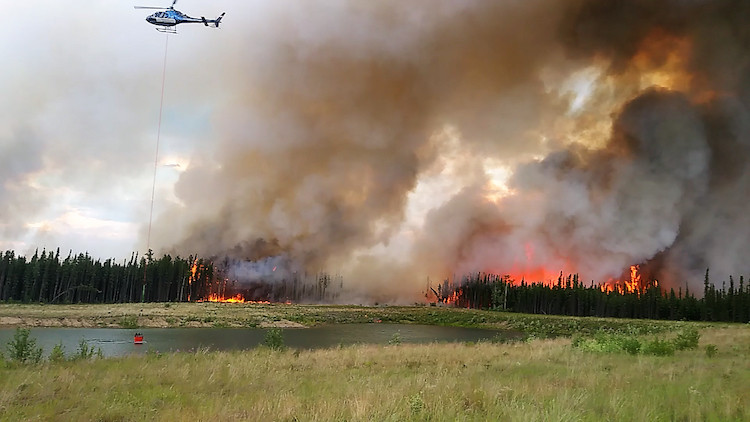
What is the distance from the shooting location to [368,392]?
418 inches

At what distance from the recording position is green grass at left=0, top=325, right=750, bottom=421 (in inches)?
341

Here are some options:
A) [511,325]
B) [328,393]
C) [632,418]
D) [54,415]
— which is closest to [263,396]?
[328,393]

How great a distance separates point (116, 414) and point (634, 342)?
25452 mm

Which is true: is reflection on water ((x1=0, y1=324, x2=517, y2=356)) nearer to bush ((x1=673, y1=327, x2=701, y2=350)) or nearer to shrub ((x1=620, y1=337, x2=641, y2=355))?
bush ((x1=673, y1=327, x2=701, y2=350))

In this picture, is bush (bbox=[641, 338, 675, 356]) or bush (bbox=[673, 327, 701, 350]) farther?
bush (bbox=[673, 327, 701, 350])

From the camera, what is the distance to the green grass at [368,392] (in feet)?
28.4

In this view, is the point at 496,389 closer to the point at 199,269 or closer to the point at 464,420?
the point at 464,420

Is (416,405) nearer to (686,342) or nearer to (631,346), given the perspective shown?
(631,346)

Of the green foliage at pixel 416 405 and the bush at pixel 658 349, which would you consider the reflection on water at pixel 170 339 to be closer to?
the green foliage at pixel 416 405

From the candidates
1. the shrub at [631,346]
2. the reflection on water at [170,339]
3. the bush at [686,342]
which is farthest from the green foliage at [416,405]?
the bush at [686,342]

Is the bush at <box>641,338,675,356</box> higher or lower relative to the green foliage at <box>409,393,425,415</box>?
lower

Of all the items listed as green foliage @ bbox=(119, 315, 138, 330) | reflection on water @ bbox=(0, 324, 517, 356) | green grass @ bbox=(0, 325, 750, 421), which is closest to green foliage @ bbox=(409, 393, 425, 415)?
green grass @ bbox=(0, 325, 750, 421)

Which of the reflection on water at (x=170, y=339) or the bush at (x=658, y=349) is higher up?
the bush at (x=658, y=349)

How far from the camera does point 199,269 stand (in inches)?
7500
